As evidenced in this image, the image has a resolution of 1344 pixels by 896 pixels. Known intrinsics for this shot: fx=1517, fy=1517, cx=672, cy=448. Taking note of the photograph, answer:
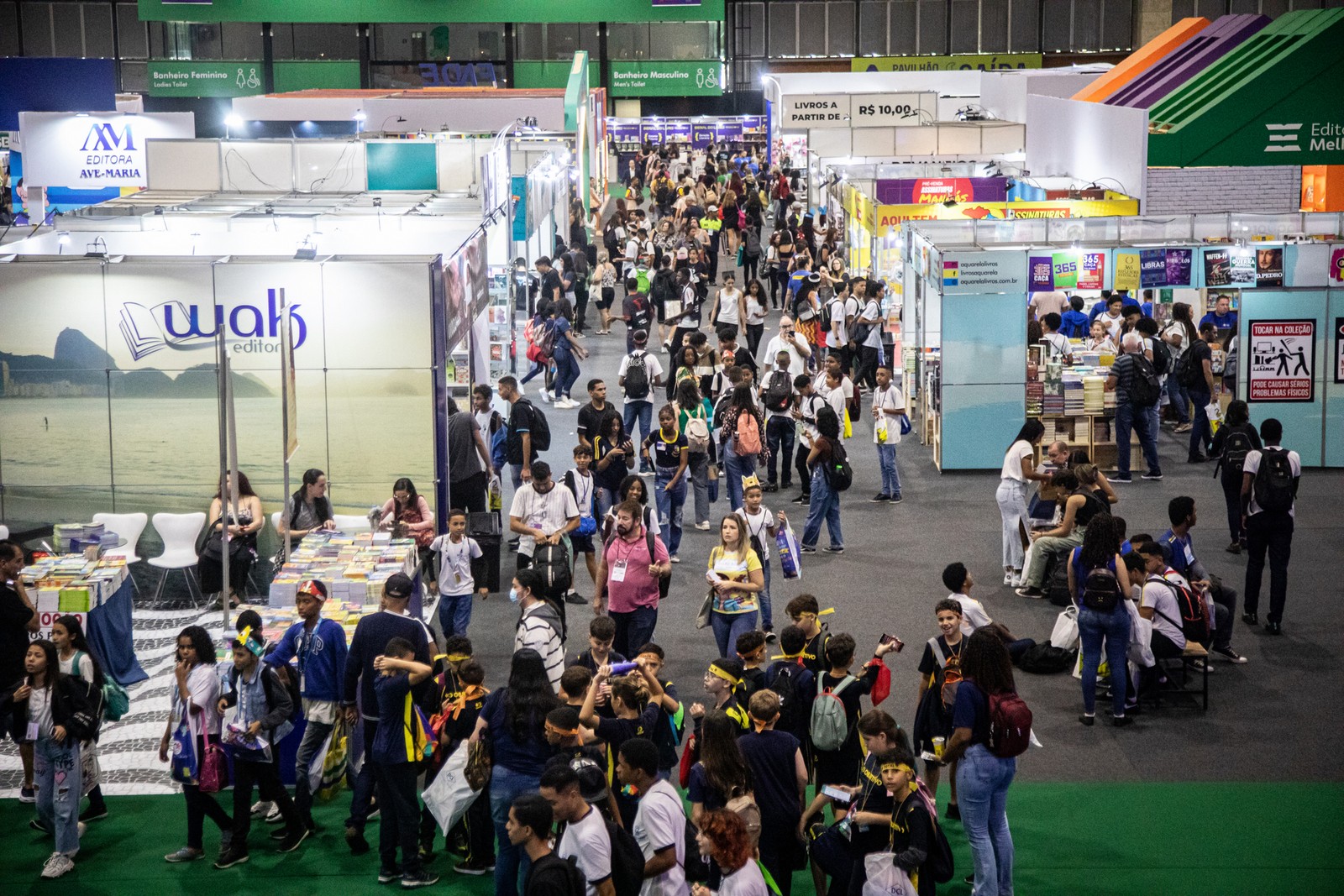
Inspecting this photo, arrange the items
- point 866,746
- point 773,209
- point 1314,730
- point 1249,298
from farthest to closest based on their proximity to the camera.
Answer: point 773,209
point 1249,298
point 1314,730
point 866,746

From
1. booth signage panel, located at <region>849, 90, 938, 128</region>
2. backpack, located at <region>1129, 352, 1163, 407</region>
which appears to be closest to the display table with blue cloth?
backpack, located at <region>1129, 352, 1163, 407</region>

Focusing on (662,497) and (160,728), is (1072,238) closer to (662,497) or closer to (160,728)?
(662,497)

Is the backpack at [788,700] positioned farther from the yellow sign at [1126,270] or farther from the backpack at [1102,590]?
the yellow sign at [1126,270]

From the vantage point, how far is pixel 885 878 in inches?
235

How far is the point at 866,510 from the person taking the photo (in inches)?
550

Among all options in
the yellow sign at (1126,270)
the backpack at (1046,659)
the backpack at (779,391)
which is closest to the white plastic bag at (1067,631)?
the backpack at (1046,659)

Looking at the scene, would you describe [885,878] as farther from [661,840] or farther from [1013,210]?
[1013,210]

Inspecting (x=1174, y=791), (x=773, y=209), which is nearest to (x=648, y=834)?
(x=1174, y=791)

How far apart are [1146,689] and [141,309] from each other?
7586 millimetres

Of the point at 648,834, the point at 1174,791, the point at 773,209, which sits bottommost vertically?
the point at 1174,791

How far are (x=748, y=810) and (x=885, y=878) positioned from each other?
61 centimetres

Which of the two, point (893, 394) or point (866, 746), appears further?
point (893, 394)

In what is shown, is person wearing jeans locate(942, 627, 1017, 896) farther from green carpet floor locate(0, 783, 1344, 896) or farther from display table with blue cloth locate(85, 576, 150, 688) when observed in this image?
display table with blue cloth locate(85, 576, 150, 688)

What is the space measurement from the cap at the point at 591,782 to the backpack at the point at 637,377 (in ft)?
27.2
